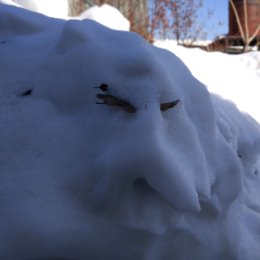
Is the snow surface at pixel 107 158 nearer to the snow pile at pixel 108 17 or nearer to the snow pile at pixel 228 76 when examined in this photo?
the snow pile at pixel 228 76

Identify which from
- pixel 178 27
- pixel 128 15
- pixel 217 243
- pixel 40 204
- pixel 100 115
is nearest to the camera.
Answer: pixel 40 204

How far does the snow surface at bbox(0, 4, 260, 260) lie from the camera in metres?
0.97

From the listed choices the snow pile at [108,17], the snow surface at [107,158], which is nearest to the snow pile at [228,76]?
the snow pile at [108,17]

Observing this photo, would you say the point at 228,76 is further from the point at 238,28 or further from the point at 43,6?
the point at 238,28

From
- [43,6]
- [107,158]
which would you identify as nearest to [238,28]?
[43,6]

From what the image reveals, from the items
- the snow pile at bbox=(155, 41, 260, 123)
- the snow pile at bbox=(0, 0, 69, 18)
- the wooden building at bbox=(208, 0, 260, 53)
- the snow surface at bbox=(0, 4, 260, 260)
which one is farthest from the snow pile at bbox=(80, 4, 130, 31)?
the wooden building at bbox=(208, 0, 260, 53)

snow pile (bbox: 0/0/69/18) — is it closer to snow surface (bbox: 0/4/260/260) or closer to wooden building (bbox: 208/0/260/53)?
snow surface (bbox: 0/4/260/260)

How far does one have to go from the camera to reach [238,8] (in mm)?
8148

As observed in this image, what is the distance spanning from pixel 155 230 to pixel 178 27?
8.18 meters

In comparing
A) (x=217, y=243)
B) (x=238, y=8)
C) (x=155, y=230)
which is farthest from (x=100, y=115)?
(x=238, y=8)

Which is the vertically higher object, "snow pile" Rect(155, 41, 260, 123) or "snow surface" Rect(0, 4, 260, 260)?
"snow surface" Rect(0, 4, 260, 260)

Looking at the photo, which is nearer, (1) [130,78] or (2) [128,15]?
(1) [130,78]

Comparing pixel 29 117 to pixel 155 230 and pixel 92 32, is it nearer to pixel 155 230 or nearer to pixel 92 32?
pixel 92 32

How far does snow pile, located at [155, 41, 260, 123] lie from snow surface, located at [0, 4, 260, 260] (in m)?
1.13
